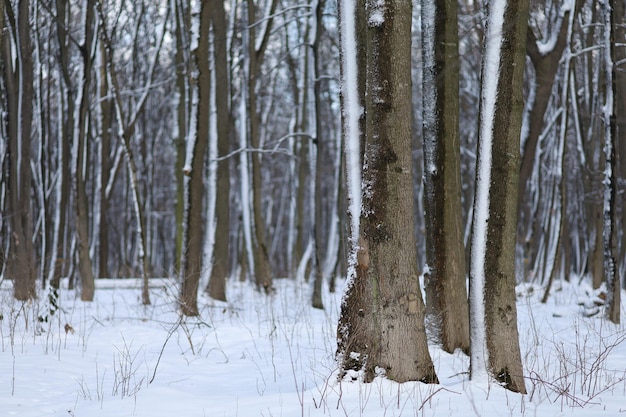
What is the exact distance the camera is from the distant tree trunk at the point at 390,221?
4.18 meters

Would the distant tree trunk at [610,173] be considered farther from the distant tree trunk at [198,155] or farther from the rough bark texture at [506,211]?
the distant tree trunk at [198,155]

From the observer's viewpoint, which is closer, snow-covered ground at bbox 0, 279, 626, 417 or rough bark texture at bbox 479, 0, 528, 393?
snow-covered ground at bbox 0, 279, 626, 417

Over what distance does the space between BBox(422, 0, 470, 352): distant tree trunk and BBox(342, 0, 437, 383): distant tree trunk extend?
60.6 inches

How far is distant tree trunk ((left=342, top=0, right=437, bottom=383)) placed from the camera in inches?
164

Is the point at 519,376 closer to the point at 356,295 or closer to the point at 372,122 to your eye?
the point at 356,295

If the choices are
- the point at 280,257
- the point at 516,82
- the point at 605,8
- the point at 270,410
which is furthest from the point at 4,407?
the point at 280,257

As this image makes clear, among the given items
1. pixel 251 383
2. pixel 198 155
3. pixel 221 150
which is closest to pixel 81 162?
pixel 221 150

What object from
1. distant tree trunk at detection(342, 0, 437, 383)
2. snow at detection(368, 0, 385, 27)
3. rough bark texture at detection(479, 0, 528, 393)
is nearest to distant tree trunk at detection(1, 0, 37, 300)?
distant tree trunk at detection(342, 0, 437, 383)

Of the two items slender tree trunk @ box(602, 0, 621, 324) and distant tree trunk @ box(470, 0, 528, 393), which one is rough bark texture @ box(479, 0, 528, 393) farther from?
slender tree trunk @ box(602, 0, 621, 324)

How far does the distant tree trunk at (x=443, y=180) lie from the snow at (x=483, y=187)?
1.37 meters

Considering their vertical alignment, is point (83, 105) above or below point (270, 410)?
above

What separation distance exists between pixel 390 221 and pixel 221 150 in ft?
23.5

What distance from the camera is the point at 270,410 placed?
3855 mm

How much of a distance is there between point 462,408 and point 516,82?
230cm
